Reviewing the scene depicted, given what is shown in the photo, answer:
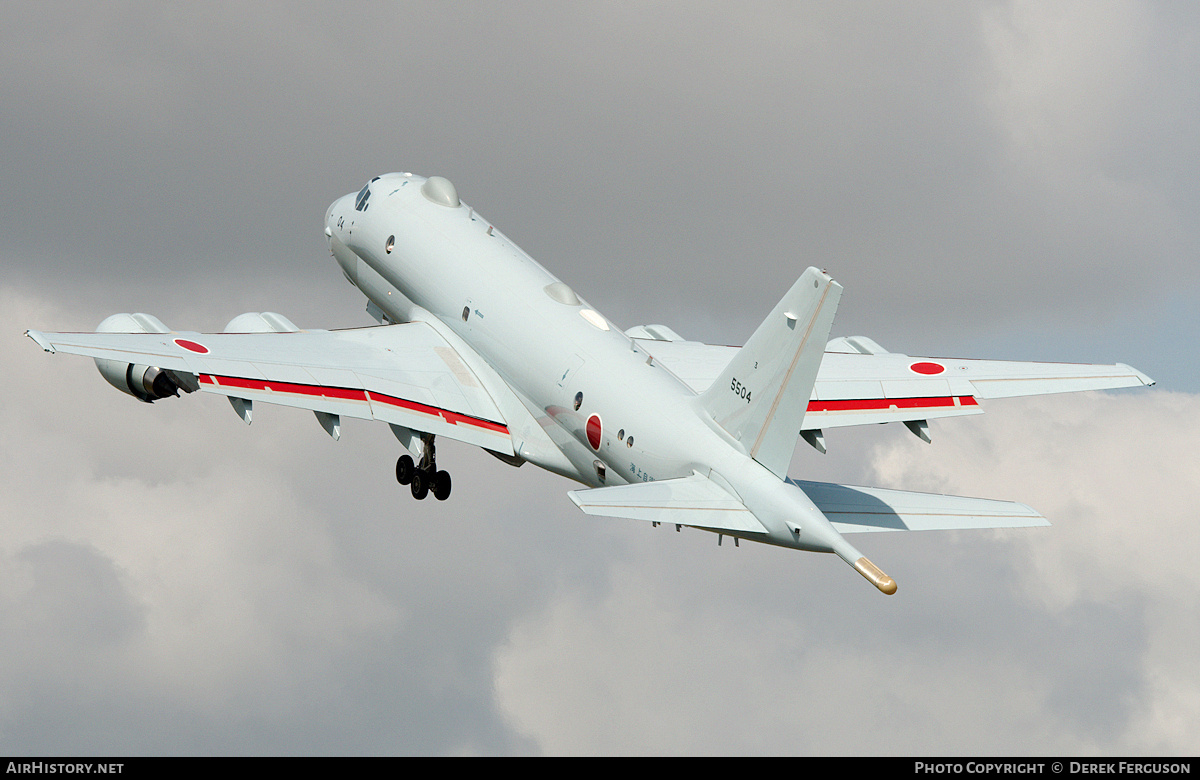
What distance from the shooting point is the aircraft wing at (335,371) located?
38.8 m

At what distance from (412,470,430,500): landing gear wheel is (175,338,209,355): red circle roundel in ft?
22.3

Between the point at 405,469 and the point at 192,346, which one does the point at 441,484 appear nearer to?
the point at 405,469

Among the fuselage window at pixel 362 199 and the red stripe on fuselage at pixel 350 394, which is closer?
the red stripe on fuselage at pixel 350 394

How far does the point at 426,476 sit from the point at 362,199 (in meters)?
8.92

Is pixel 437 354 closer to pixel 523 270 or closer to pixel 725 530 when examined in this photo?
pixel 523 270

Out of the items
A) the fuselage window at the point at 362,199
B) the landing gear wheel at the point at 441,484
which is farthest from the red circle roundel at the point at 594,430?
the fuselage window at the point at 362,199

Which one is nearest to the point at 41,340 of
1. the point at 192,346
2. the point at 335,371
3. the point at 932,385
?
the point at 192,346

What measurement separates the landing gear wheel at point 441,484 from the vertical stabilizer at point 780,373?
38.3 feet

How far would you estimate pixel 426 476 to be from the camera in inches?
1706

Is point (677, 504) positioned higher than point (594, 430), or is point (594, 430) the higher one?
point (594, 430)

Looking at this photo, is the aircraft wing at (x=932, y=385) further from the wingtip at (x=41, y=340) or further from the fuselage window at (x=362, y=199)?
the wingtip at (x=41, y=340)

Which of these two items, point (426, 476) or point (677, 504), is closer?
point (677, 504)

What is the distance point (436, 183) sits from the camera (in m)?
45.6

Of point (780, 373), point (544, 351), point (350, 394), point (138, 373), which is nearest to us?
point (780, 373)
